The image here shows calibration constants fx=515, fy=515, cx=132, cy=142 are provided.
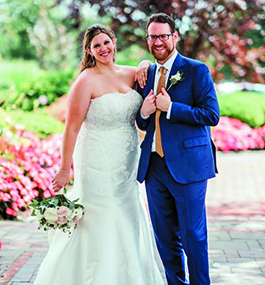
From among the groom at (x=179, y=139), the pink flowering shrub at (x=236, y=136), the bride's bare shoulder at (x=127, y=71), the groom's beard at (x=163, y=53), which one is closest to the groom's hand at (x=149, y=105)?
the groom at (x=179, y=139)

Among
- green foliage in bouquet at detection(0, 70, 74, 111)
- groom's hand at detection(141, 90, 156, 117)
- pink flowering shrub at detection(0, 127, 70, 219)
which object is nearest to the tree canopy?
green foliage in bouquet at detection(0, 70, 74, 111)

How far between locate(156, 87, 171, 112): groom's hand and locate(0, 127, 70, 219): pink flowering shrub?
10.2 ft

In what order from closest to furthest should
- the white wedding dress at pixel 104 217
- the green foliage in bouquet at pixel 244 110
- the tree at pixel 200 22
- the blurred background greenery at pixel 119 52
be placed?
the white wedding dress at pixel 104 217
the blurred background greenery at pixel 119 52
the tree at pixel 200 22
the green foliage in bouquet at pixel 244 110

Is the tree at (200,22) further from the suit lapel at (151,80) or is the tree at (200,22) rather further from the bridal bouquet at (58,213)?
the bridal bouquet at (58,213)

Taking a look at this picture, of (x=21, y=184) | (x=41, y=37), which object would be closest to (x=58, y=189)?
(x=21, y=184)

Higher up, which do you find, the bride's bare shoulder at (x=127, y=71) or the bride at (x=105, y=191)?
the bride's bare shoulder at (x=127, y=71)

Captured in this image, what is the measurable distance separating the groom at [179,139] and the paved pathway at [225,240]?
0.86m

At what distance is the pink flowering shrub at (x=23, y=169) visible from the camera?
6.18 meters

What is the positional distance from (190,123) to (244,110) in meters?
8.83

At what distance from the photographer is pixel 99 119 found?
3.74 metres

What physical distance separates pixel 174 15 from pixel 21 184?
4551 millimetres

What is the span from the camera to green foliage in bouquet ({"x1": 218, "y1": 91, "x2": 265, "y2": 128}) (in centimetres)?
1187

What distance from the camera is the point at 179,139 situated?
3449mm

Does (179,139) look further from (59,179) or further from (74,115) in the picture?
(59,179)
